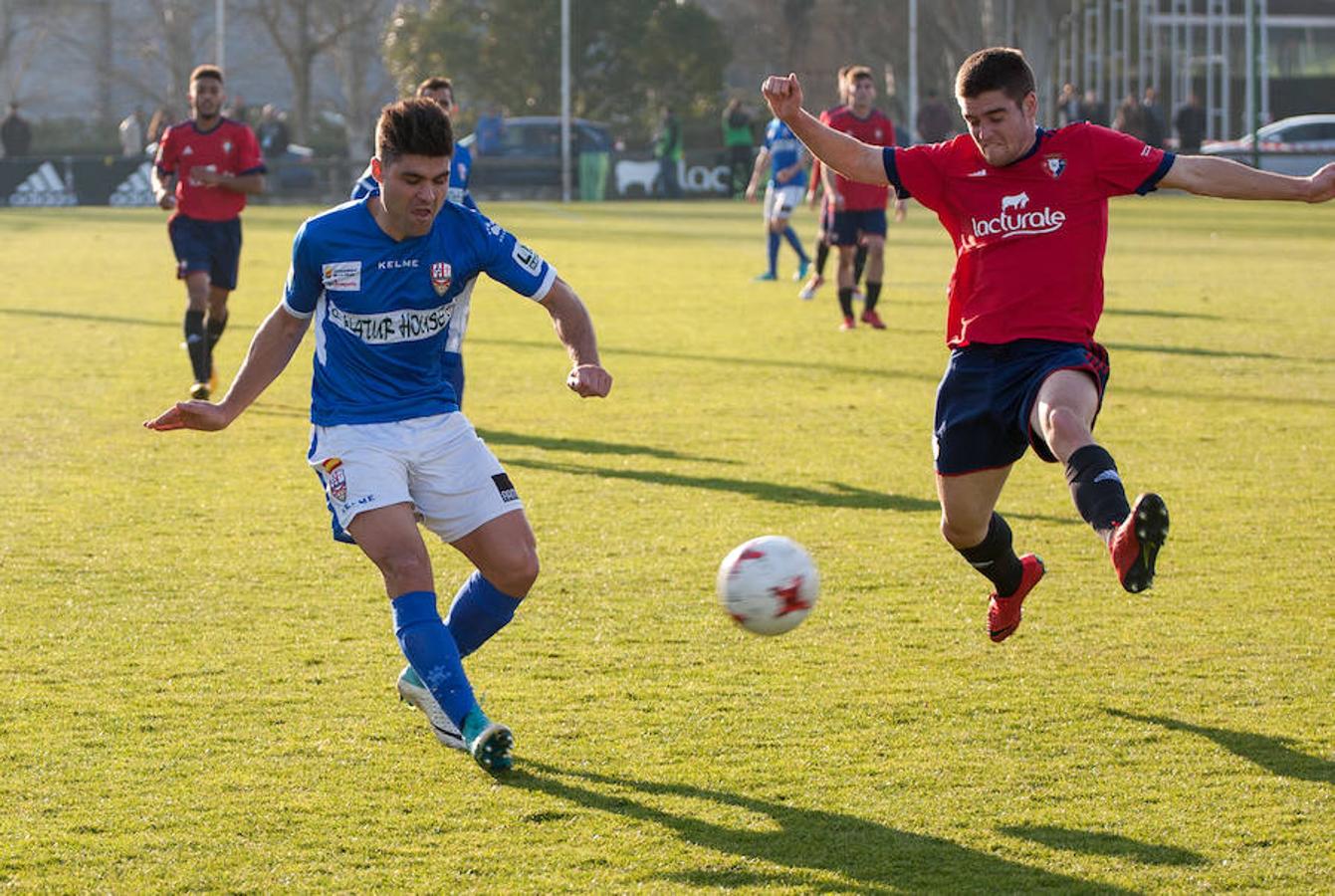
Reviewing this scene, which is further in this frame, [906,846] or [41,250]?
[41,250]

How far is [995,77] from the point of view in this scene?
227 inches

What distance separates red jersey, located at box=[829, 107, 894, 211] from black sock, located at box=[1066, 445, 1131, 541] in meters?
11.0

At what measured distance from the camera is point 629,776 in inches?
203

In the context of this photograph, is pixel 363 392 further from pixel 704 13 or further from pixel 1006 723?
pixel 704 13

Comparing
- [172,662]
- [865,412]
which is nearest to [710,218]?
[865,412]

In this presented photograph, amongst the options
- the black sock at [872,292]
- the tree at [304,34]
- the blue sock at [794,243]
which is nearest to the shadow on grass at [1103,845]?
the black sock at [872,292]

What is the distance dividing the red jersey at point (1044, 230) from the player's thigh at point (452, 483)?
1.60 metres

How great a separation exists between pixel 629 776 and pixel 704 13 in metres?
51.0

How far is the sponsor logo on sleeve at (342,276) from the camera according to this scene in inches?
207

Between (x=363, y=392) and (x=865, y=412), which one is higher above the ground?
(x=363, y=392)

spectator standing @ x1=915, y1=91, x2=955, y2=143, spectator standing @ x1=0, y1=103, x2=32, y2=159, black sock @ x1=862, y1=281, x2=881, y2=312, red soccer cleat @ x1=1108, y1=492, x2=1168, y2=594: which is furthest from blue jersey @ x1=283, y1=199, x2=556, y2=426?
spectator standing @ x1=0, y1=103, x2=32, y2=159

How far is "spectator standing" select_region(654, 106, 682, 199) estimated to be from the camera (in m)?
44.8

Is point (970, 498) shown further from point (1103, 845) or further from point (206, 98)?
point (206, 98)

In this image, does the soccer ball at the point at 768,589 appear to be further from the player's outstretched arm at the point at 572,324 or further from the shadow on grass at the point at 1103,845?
the shadow on grass at the point at 1103,845
